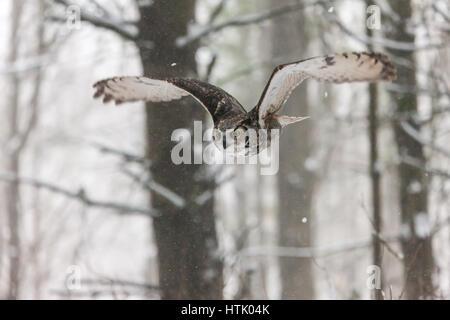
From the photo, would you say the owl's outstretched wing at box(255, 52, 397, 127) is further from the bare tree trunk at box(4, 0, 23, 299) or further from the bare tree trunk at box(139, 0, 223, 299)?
the bare tree trunk at box(4, 0, 23, 299)

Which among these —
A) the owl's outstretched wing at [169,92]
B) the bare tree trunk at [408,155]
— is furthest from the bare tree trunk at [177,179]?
the bare tree trunk at [408,155]

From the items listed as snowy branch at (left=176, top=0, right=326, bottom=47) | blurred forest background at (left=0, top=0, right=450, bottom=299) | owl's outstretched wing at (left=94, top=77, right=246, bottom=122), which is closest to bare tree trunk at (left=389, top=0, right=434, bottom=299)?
blurred forest background at (left=0, top=0, right=450, bottom=299)

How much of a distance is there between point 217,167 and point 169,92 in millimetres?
404

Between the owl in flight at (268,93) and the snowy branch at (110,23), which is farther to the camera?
the snowy branch at (110,23)

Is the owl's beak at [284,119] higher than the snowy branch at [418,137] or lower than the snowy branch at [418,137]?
lower

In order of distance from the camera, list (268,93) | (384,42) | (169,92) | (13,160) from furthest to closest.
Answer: (13,160), (384,42), (169,92), (268,93)

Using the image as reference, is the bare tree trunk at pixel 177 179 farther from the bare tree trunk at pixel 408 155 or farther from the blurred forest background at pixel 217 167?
the bare tree trunk at pixel 408 155

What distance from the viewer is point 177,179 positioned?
5.85ft

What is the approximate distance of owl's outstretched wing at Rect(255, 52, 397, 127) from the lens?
1298 mm

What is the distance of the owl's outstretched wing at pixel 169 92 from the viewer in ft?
4.65

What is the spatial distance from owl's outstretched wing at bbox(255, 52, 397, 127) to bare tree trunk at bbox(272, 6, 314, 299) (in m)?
0.91

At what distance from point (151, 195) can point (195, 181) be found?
0.22 metres

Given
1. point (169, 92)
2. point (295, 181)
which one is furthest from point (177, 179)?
point (295, 181)

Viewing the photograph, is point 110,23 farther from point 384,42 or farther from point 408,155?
point 408,155
